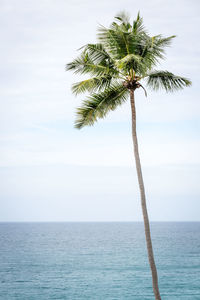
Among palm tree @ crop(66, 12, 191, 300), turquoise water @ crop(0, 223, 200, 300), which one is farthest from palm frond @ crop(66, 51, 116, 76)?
turquoise water @ crop(0, 223, 200, 300)

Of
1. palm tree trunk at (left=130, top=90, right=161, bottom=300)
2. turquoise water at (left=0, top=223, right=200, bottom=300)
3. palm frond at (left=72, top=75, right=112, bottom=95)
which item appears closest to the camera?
palm tree trunk at (left=130, top=90, right=161, bottom=300)

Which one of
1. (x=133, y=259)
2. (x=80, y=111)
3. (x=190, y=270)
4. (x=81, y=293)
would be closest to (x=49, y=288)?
(x=81, y=293)

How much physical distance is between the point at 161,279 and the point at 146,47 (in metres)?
40.9

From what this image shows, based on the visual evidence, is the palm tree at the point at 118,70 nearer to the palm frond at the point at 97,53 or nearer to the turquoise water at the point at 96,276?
the palm frond at the point at 97,53

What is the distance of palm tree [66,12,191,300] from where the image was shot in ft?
38.0

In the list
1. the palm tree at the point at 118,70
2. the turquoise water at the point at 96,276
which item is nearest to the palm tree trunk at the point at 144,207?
the palm tree at the point at 118,70

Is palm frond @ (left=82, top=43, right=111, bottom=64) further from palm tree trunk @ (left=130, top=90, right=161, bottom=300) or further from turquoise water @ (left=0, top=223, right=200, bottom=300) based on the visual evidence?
turquoise water @ (left=0, top=223, right=200, bottom=300)

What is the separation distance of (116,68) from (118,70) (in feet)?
0.45

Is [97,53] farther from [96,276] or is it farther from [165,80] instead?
[96,276]

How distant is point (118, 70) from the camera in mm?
12109

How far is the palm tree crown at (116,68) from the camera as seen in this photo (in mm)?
11617

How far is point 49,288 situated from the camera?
4247 centimetres

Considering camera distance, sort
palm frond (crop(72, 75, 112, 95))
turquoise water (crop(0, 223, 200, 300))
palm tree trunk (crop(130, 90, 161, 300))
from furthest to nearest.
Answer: turquoise water (crop(0, 223, 200, 300)) < palm frond (crop(72, 75, 112, 95)) < palm tree trunk (crop(130, 90, 161, 300))

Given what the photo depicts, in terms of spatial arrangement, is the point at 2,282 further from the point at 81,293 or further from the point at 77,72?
the point at 77,72
